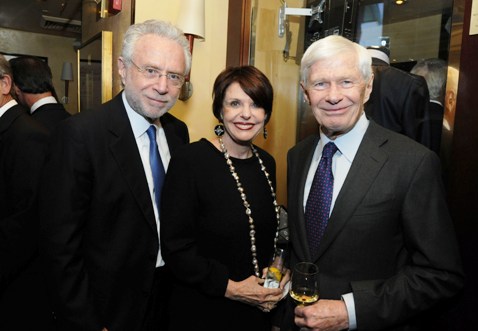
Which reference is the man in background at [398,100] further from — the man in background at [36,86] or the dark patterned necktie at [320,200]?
the man in background at [36,86]

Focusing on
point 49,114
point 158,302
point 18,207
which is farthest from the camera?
point 49,114

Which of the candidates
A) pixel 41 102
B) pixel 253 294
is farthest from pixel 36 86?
pixel 253 294

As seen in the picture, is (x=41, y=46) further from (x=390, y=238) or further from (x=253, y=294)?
(x=390, y=238)

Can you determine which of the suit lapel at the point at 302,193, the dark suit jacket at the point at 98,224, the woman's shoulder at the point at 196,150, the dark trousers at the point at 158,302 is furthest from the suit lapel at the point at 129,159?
the suit lapel at the point at 302,193

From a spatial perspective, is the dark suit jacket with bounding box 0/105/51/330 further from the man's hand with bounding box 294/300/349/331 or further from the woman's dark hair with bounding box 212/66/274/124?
the man's hand with bounding box 294/300/349/331

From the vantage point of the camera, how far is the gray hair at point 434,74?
165 centimetres

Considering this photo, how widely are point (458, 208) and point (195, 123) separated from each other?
1851mm

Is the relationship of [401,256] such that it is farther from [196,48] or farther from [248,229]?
[196,48]

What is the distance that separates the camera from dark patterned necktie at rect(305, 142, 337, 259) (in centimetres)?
143

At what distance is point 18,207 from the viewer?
1.93 meters

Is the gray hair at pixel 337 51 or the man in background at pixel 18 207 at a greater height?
the gray hair at pixel 337 51

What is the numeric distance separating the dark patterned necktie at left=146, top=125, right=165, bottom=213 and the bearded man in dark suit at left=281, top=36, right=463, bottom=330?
62cm

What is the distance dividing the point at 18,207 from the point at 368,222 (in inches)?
64.5

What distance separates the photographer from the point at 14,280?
7.13 feet
